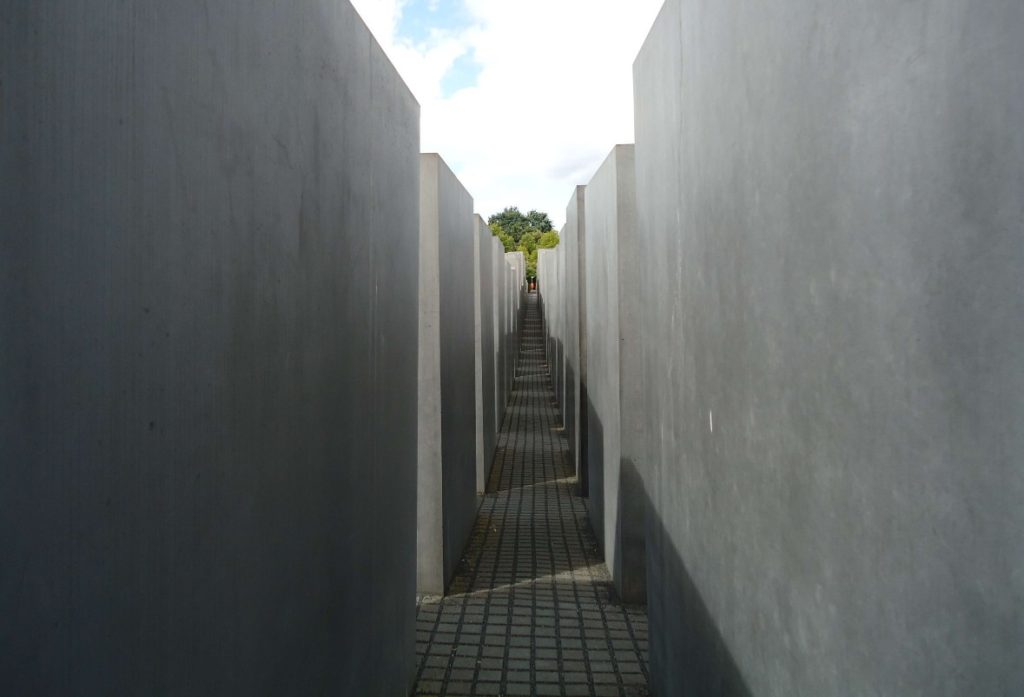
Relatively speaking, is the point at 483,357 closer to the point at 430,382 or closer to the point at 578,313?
the point at 578,313

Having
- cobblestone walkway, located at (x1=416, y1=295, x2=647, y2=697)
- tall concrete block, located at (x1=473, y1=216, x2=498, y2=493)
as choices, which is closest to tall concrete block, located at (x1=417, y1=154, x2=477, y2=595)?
cobblestone walkway, located at (x1=416, y1=295, x2=647, y2=697)

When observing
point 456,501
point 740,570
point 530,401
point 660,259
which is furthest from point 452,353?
point 530,401

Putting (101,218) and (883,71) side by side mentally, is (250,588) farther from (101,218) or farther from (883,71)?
(883,71)

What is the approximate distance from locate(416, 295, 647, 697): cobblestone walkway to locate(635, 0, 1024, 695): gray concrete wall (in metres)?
1.82

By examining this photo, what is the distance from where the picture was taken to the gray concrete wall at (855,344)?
51.4 inches

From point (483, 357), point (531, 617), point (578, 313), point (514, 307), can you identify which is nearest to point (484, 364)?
point (483, 357)

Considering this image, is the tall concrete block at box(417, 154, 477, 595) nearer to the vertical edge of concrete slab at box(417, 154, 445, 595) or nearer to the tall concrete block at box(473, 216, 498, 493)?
the vertical edge of concrete slab at box(417, 154, 445, 595)

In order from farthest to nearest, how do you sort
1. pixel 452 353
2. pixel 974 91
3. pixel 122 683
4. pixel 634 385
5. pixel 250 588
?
pixel 452 353, pixel 634 385, pixel 250 588, pixel 122 683, pixel 974 91

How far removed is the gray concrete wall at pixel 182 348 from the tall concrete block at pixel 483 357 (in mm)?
6335

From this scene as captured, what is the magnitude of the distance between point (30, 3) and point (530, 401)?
17912 millimetres

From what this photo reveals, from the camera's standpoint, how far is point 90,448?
4.49 ft

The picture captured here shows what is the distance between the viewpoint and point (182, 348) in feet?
5.65

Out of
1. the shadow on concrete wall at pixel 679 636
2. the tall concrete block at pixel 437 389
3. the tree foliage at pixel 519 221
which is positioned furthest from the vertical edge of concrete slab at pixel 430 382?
the tree foliage at pixel 519 221

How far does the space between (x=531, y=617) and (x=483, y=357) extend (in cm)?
483
